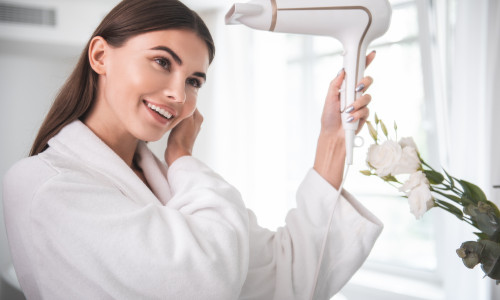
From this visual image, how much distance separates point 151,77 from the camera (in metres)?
0.92

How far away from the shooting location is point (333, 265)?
978mm

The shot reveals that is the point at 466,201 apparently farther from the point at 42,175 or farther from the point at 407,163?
the point at 42,175

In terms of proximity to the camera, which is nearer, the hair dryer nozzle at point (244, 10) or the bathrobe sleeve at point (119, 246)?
the bathrobe sleeve at point (119, 246)

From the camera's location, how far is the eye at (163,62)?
933 mm

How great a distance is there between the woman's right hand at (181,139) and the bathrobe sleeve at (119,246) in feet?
0.98

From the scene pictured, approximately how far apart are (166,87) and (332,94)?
383mm

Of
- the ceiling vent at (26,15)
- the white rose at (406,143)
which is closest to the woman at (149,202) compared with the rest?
the white rose at (406,143)

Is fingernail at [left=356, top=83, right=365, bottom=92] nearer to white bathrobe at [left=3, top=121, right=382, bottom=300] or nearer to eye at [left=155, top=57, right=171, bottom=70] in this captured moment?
white bathrobe at [left=3, top=121, right=382, bottom=300]

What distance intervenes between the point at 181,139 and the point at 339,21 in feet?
1.68

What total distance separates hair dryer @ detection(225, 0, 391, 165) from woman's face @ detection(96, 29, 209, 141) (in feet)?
0.45

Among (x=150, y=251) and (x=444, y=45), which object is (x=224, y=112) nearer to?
(x=444, y=45)

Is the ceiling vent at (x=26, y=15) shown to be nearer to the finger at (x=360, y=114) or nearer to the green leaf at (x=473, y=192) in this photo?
the finger at (x=360, y=114)

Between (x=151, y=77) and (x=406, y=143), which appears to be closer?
(x=406, y=143)

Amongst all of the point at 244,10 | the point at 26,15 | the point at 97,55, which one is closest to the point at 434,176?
the point at 244,10
